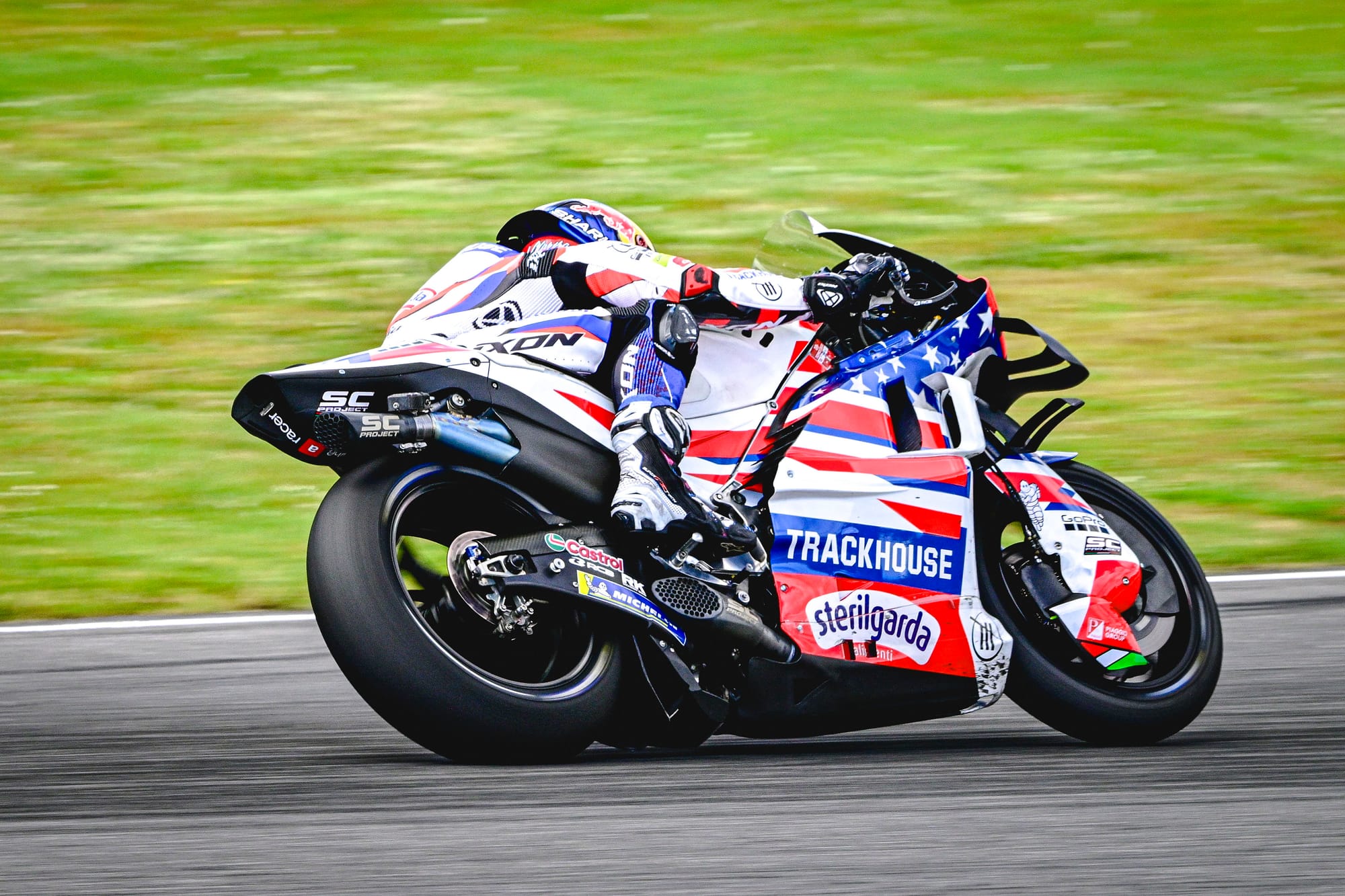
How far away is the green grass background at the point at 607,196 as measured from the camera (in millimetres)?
8164

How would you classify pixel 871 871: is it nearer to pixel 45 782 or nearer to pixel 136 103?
pixel 45 782

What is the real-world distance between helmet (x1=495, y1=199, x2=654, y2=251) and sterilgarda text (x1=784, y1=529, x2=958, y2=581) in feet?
3.07

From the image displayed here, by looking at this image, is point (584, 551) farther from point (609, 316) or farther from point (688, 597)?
point (609, 316)

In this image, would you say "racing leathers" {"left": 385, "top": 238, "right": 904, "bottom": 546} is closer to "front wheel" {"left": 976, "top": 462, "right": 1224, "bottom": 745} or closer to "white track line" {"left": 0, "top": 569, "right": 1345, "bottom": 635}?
"front wheel" {"left": 976, "top": 462, "right": 1224, "bottom": 745}

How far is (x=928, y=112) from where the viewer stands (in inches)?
563

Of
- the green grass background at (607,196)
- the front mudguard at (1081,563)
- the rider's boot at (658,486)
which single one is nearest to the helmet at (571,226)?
the rider's boot at (658,486)

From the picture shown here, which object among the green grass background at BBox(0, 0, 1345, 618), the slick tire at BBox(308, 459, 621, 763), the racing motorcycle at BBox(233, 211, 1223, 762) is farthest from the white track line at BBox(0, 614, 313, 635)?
the slick tire at BBox(308, 459, 621, 763)

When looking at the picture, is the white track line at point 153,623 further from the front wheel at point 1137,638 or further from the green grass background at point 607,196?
the front wheel at point 1137,638

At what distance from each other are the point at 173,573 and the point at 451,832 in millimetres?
3820

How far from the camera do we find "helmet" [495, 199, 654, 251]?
4.66 metres

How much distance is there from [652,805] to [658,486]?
0.79 m

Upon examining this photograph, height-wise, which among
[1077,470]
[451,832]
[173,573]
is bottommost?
[173,573]

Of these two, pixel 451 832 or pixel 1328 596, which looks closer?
pixel 451 832

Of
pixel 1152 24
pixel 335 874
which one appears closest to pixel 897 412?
pixel 335 874
